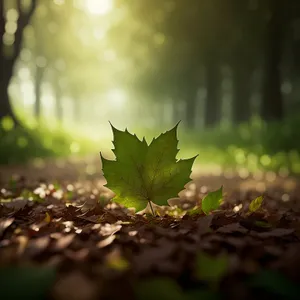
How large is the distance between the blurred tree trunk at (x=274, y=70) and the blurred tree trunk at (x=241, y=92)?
8068mm

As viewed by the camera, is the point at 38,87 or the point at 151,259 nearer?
the point at 151,259

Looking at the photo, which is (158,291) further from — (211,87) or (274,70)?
(211,87)

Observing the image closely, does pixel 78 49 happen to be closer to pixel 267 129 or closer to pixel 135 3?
pixel 135 3

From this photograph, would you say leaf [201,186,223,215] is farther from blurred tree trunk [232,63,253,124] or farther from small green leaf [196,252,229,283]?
blurred tree trunk [232,63,253,124]

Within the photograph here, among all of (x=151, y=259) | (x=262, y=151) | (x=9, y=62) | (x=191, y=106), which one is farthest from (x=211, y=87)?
(x=151, y=259)

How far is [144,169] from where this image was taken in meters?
2.52

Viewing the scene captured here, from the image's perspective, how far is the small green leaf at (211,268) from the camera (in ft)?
4.86

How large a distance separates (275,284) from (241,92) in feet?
79.8

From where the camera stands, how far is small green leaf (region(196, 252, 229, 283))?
58.3 inches

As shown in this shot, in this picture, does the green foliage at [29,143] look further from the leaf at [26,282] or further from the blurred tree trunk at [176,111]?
the blurred tree trunk at [176,111]

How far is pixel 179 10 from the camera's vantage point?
17.4 m

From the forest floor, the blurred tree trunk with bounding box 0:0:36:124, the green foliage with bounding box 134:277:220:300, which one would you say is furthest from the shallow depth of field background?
the green foliage with bounding box 134:277:220:300

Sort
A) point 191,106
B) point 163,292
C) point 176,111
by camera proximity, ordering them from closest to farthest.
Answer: point 163,292
point 191,106
point 176,111

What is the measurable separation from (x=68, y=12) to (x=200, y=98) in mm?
17046
